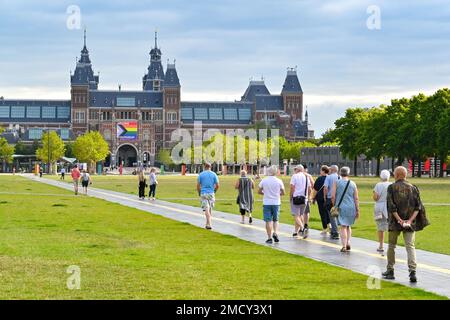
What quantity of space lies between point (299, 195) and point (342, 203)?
11.2 feet

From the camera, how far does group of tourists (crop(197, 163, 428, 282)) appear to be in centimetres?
1609

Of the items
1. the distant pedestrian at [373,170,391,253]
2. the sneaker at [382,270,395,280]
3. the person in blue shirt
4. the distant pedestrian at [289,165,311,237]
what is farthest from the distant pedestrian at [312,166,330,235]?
the sneaker at [382,270,395,280]

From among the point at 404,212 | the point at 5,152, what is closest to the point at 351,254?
the point at 404,212

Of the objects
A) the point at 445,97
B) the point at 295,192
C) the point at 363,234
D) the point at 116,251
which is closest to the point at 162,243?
the point at 116,251

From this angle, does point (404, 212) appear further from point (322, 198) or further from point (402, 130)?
point (402, 130)

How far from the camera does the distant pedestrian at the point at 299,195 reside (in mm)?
24594

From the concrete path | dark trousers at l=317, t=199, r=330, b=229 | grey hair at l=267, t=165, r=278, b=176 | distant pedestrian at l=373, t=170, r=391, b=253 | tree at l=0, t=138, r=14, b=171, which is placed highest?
tree at l=0, t=138, r=14, b=171

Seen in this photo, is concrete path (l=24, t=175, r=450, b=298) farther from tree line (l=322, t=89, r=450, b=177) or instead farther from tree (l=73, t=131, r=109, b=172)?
tree (l=73, t=131, r=109, b=172)

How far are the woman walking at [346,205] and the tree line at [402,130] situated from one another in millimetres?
64491

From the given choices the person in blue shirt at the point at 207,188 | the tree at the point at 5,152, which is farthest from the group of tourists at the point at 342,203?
the tree at the point at 5,152

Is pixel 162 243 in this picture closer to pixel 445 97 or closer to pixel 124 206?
pixel 124 206

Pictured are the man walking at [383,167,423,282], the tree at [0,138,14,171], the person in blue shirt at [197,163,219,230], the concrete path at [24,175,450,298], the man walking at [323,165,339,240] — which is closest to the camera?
the man walking at [383,167,423,282]

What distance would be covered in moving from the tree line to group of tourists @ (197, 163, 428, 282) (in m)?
60.1
